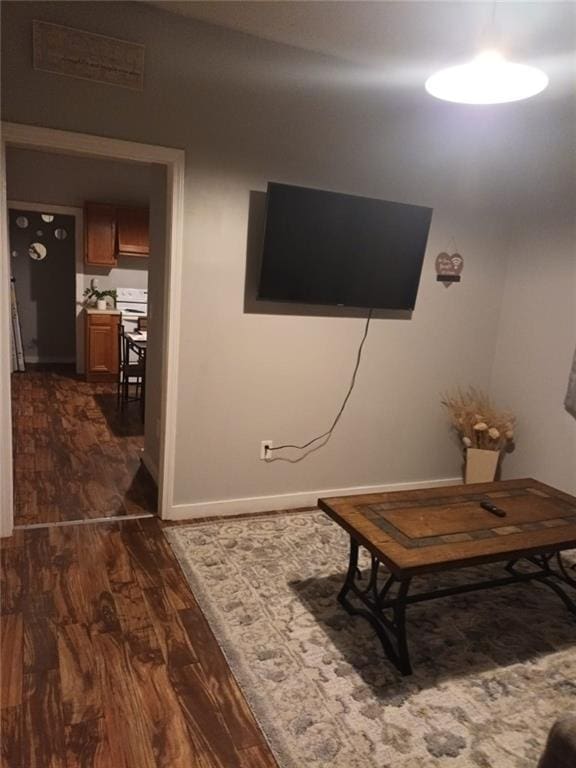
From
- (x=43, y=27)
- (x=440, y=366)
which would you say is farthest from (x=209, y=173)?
(x=440, y=366)

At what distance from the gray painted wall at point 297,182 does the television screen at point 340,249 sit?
14 cm

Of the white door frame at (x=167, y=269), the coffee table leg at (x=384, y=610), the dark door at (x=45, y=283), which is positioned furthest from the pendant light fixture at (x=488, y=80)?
the dark door at (x=45, y=283)

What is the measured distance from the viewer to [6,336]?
101 inches

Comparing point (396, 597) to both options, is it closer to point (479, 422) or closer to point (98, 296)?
point (479, 422)

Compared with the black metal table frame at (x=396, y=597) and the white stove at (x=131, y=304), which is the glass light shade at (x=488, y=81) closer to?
the black metal table frame at (x=396, y=597)

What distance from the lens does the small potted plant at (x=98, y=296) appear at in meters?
6.72

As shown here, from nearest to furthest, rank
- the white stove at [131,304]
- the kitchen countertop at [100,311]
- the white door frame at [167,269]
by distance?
1. the white door frame at [167,269]
2. the kitchen countertop at [100,311]
3. the white stove at [131,304]

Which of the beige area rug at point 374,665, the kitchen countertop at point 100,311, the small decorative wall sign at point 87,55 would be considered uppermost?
the small decorative wall sign at point 87,55

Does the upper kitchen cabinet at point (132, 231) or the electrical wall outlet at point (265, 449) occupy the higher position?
the upper kitchen cabinet at point (132, 231)

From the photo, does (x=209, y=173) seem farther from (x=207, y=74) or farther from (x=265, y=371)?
A: (x=265, y=371)

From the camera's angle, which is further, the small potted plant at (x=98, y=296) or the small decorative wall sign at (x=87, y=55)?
the small potted plant at (x=98, y=296)

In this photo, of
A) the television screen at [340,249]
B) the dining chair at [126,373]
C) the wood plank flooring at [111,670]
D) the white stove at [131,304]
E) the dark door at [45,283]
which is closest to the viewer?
the wood plank flooring at [111,670]

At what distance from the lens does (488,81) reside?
178 centimetres

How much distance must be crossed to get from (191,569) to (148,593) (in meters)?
0.26
